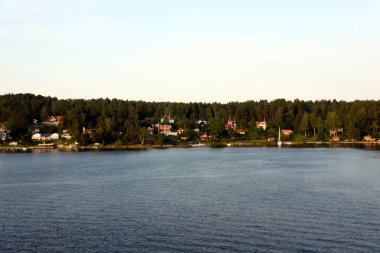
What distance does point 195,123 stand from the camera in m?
162

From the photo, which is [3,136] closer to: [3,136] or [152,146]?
[3,136]

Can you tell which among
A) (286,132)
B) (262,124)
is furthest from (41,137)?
(286,132)

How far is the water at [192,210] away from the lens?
3045 cm

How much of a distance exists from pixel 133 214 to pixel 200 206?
20.4 feet

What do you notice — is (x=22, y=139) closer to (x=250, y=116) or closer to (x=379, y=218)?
(x=250, y=116)

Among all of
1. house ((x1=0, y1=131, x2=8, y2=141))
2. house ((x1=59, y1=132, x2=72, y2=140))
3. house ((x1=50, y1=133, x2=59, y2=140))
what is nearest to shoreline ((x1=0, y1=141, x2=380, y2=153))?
house ((x1=0, y1=131, x2=8, y2=141))

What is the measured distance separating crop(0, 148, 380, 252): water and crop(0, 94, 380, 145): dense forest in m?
62.4

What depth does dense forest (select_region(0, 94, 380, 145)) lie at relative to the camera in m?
131

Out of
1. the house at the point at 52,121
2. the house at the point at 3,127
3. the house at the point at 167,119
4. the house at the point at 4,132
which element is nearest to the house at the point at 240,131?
the house at the point at 167,119

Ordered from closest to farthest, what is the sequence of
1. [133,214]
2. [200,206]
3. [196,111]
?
1. [133,214]
2. [200,206]
3. [196,111]

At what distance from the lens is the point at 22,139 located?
130125 mm

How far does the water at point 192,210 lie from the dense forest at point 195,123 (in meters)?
62.4

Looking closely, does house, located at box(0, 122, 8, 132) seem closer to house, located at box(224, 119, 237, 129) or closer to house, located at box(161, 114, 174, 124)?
house, located at box(161, 114, 174, 124)

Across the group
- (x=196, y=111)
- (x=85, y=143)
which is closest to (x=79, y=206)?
(x=85, y=143)
